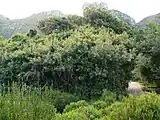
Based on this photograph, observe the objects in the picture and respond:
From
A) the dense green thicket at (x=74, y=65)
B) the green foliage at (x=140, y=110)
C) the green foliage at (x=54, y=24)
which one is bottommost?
the green foliage at (x=140, y=110)

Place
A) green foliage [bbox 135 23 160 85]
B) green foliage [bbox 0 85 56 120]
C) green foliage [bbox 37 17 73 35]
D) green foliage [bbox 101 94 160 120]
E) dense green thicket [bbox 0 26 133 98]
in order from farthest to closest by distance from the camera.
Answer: green foliage [bbox 37 17 73 35] → green foliage [bbox 135 23 160 85] → dense green thicket [bbox 0 26 133 98] → green foliage [bbox 101 94 160 120] → green foliage [bbox 0 85 56 120]

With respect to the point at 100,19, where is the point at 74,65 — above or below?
below

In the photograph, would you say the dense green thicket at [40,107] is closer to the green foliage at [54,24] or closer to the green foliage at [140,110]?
the green foliage at [140,110]

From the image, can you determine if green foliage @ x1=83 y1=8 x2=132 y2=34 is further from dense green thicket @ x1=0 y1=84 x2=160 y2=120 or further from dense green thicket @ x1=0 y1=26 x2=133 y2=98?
dense green thicket @ x1=0 y1=84 x2=160 y2=120

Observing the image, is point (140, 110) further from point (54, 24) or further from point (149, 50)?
point (54, 24)

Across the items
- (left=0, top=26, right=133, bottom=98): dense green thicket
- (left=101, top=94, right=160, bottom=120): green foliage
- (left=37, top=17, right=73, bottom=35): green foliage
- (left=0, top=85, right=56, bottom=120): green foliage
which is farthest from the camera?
(left=37, top=17, right=73, bottom=35): green foliage

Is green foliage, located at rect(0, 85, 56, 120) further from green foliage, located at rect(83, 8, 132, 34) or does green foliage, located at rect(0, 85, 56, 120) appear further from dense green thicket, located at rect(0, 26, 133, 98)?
green foliage, located at rect(83, 8, 132, 34)

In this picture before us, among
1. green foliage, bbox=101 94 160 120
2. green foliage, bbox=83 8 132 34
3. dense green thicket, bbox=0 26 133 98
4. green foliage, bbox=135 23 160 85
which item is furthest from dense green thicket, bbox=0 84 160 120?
green foliage, bbox=83 8 132 34

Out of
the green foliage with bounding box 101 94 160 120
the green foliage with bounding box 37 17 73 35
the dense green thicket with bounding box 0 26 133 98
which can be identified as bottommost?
the green foliage with bounding box 101 94 160 120

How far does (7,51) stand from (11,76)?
2.20 metres

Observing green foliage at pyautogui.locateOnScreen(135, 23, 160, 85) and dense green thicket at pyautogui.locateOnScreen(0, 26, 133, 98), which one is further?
green foliage at pyautogui.locateOnScreen(135, 23, 160, 85)

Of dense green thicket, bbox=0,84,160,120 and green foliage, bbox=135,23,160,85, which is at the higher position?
green foliage, bbox=135,23,160,85

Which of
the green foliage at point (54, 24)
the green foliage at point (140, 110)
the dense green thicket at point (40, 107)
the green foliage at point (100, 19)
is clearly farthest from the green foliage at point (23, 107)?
the green foliage at point (100, 19)

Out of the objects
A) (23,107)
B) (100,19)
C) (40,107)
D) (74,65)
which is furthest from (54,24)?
(23,107)
